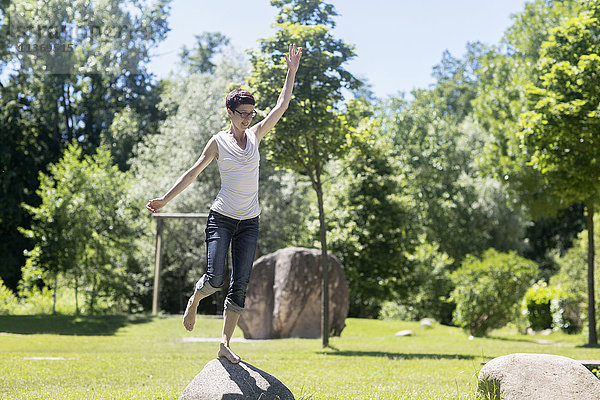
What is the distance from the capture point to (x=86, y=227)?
24.3 metres

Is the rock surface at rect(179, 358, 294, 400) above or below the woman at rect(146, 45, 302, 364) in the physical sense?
below

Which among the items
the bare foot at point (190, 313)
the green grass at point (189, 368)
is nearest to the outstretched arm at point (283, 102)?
the bare foot at point (190, 313)

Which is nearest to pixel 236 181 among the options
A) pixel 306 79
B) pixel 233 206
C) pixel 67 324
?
pixel 233 206

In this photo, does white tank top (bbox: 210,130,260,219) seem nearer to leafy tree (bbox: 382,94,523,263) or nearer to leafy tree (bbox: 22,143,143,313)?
leafy tree (bbox: 22,143,143,313)

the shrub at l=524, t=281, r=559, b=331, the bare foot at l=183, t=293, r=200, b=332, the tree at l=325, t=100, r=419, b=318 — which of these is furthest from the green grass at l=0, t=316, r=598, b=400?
the shrub at l=524, t=281, r=559, b=331

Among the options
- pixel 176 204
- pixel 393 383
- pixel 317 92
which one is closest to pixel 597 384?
pixel 393 383

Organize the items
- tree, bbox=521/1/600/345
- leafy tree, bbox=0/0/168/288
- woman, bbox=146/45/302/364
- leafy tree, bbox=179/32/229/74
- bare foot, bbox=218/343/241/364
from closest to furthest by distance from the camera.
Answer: woman, bbox=146/45/302/364 < bare foot, bbox=218/343/241/364 < tree, bbox=521/1/600/345 < leafy tree, bbox=0/0/168/288 < leafy tree, bbox=179/32/229/74

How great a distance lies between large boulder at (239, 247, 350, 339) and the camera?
19.4 metres

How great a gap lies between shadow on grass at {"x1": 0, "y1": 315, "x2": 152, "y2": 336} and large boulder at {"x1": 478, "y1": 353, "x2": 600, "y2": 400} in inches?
641

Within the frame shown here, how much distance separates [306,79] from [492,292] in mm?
11129

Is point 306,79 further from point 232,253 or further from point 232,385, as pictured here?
point 232,385

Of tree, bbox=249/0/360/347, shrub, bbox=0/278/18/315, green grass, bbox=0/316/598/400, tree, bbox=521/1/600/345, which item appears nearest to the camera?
green grass, bbox=0/316/598/400

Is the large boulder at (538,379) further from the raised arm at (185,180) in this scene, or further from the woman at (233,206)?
the raised arm at (185,180)

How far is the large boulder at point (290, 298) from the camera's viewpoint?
19.4m
